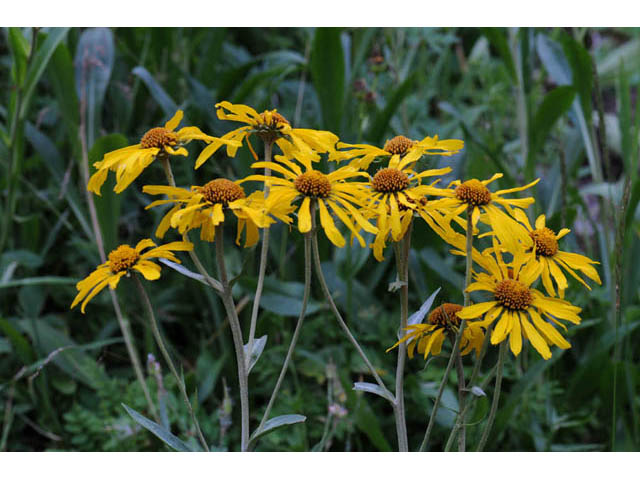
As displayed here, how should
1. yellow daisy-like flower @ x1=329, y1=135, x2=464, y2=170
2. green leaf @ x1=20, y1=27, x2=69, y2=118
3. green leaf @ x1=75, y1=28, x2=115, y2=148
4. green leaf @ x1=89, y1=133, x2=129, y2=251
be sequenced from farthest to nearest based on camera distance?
green leaf @ x1=75, y1=28, x2=115, y2=148 → green leaf @ x1=20, y1=27, x2=69, y2=118 → green leaf @ x1=89, y1=133, x2=129, y2=251 → yellow daisy-like flower @ x1=329, y1=135, x2=464, y2=170

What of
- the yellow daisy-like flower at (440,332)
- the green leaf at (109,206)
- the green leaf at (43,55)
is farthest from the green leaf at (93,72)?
the yellow daisy-like flower at (440,332)

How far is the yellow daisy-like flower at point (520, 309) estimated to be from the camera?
2.20 ft

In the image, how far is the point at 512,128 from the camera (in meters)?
2.29

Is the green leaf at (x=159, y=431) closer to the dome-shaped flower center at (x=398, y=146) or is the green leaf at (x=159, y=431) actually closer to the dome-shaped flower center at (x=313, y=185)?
the dome-shaped flower center at (x=313, y=185)

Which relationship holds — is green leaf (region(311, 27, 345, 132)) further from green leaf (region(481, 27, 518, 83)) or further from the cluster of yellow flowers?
the cluster of yellow flowers

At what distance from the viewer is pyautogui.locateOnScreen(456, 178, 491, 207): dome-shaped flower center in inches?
27.0

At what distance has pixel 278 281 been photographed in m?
1.47

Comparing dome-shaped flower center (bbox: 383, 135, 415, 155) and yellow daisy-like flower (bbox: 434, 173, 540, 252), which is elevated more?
dome-shaped flower center (bbox: 383, 135, 415, 155)

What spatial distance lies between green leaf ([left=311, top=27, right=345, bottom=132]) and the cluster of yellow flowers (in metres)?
0.79

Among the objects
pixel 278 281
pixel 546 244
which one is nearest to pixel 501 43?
pixel 278 281

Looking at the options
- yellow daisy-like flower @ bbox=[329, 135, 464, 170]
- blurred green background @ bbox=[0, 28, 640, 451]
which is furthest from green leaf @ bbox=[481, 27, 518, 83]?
yellow daisy-like flower @ bbox=[329, 135, 464, 170]

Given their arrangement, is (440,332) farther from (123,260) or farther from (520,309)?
(123,260)

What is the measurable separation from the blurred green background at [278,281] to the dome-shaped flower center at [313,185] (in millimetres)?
448

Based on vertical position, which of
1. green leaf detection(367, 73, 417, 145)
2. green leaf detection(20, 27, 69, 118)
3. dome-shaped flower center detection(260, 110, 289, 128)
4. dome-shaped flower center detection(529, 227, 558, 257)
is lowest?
dome-shaped flower center detection(529, 227, 558, 257)
